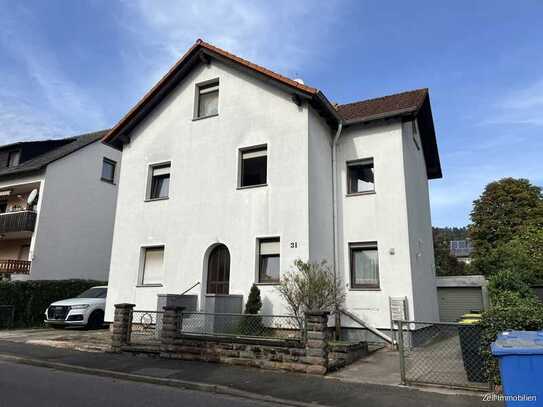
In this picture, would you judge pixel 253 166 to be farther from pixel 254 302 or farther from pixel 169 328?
pixel 169 328

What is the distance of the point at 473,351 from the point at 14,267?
20573 mm

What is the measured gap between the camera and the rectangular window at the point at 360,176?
551 inches

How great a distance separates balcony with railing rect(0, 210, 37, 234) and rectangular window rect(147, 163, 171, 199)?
9719 millimetres

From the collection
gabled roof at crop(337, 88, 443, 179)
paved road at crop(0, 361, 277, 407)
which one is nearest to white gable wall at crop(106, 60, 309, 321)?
gabled roof at crop(337, 88, 443, 179)

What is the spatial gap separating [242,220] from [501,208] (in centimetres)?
3154

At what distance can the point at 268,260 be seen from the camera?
1250 cm

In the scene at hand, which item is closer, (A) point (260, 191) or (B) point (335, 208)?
(A) point (260, 191)

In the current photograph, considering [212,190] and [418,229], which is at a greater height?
[212,190]

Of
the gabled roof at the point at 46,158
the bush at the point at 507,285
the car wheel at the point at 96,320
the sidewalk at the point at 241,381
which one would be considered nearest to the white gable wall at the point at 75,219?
the gabled roof at the point at 46,158

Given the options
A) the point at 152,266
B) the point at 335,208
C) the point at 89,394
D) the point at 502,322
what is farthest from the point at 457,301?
the point at 89,394

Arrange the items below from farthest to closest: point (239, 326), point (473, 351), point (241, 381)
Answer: point (239, 326) < point (241, 381) < point (473, 351)

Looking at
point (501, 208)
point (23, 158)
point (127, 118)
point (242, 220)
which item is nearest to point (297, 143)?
point (242, 220)

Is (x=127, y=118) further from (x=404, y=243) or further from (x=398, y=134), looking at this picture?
(x=404, y=243)

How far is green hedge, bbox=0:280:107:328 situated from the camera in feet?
55.4
